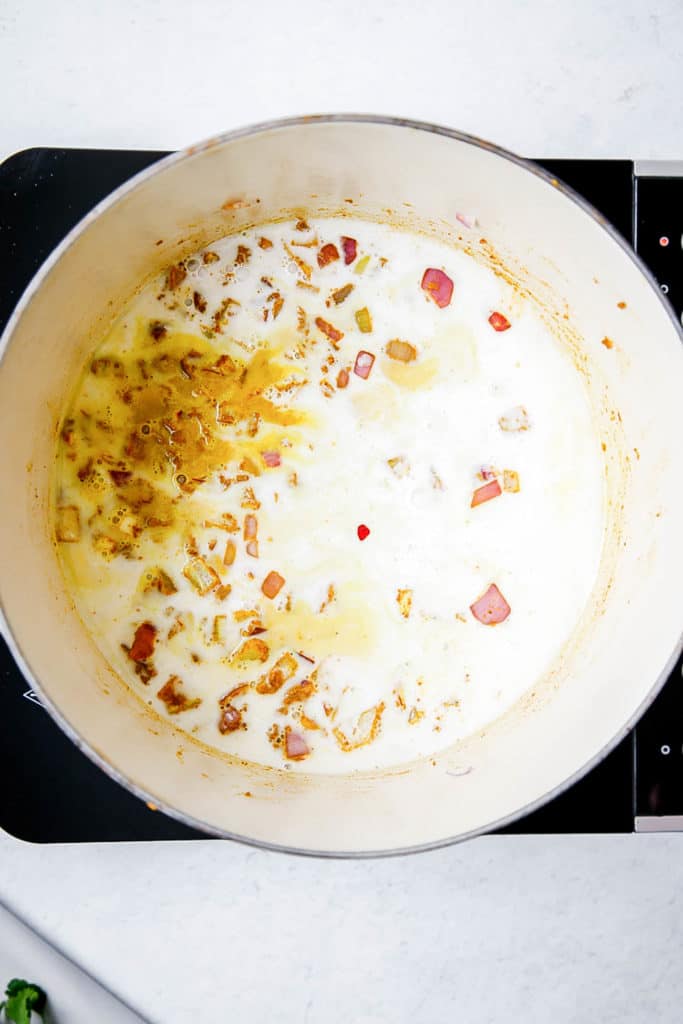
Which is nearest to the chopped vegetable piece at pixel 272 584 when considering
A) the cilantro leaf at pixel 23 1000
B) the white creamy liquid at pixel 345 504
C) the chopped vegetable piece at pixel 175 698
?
the white creamy liquid at pixel 345 504

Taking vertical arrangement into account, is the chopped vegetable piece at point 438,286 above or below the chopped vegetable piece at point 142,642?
above

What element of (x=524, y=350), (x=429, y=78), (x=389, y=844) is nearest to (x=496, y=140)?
(x=429, y=78)

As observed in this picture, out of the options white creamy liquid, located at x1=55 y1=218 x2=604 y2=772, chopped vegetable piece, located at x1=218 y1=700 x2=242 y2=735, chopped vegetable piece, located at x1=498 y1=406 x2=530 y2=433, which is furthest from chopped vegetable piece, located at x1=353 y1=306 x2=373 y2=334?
chopped vegetable piece, located at x1=218 y1=700 x2=242 y2=735

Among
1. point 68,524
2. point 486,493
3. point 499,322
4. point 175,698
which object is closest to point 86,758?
point 175,698

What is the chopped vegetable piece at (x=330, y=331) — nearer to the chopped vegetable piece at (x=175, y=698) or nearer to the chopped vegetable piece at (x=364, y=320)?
the chopped vegetable piece at (x=364, y=320)

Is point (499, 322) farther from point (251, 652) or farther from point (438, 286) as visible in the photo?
point (251, 652)
